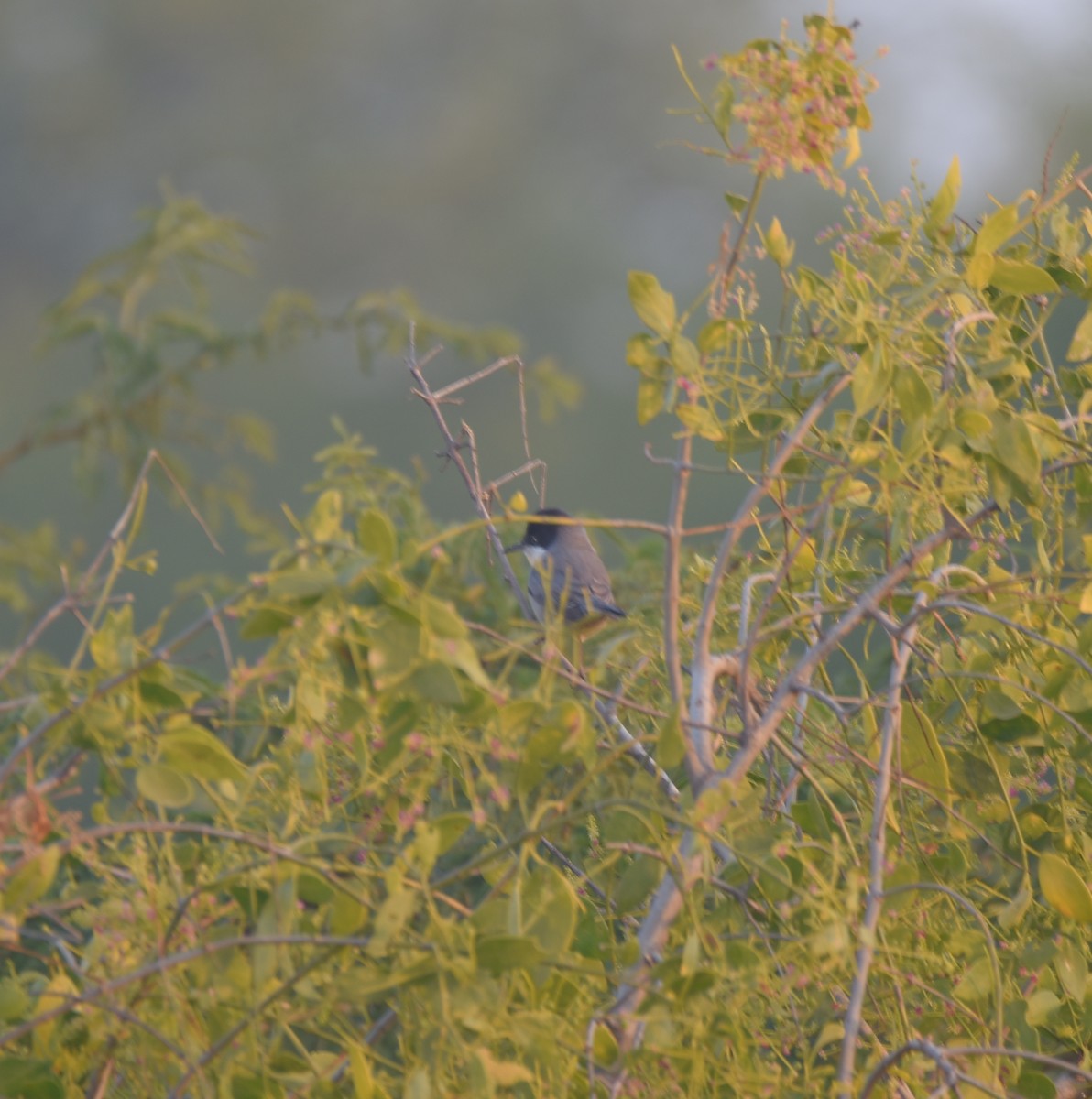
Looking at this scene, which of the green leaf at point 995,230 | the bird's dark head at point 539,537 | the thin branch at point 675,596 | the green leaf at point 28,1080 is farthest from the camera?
the bird's dark head at point 539,537

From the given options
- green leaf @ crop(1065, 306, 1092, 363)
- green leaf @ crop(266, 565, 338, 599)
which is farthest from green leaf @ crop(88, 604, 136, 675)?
green leaf @ crop(1065, 306, 1092, 363)

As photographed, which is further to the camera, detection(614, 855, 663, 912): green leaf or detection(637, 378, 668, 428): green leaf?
detection(637, 378, 668, 428): green leaf

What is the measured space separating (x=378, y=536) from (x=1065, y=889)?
53cm

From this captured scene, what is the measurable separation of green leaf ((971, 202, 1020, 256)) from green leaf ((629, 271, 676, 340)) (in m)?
0.25

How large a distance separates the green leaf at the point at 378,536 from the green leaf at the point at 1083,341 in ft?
2.51

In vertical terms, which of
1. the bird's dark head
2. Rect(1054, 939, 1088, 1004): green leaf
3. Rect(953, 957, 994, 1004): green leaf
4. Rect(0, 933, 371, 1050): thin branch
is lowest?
the bird's dark head

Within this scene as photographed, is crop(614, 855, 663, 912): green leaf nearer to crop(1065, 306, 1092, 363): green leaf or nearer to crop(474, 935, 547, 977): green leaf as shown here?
crop(474, 935, 547, 977): green leaf

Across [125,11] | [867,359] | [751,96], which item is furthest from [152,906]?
[125,11]

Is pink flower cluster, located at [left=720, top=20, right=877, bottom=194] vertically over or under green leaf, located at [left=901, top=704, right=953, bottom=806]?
over

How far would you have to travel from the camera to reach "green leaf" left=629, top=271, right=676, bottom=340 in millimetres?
904

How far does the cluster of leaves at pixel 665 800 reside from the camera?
697 millimetres

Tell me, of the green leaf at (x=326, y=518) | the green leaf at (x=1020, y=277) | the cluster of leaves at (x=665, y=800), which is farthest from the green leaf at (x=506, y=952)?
the green leaf at (x=1020, y=277)

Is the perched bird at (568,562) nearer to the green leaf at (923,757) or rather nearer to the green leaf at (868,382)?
the green leaf at (923,757)

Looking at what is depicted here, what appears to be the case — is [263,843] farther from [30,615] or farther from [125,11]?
[125,11]
